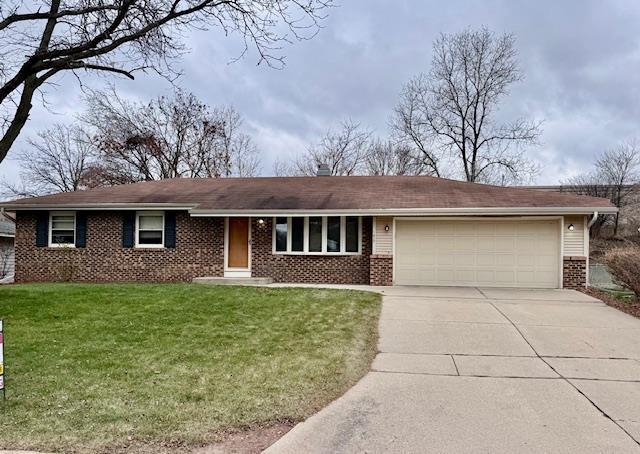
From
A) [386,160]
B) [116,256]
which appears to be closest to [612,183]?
[386,160]

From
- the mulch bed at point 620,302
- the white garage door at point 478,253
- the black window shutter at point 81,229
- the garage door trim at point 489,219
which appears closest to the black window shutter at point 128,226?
the black window shutter at point 81,229

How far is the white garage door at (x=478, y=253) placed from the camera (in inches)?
481

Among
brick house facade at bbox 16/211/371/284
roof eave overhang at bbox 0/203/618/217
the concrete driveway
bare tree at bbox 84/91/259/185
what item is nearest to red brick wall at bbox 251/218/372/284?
brick house facade at bbox 16/211/371/284

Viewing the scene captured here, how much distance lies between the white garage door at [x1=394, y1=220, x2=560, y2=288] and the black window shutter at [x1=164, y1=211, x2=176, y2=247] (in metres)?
6.85

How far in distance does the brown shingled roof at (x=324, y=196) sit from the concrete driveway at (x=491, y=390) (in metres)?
4.89

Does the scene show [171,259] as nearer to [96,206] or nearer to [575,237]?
[96,206]

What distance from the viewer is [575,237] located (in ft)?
39.1

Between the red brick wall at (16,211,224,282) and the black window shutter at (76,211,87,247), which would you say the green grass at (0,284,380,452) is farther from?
the black window shutter at (76,211,87,247)

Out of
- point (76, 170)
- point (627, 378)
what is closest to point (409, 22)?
point (627, 378)

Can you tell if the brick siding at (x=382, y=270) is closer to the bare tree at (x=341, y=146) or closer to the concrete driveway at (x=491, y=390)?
the concrete driveway at (x=491, y=390)

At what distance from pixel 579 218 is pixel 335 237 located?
22.2 feet

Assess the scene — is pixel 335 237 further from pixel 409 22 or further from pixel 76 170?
pixel 76 170

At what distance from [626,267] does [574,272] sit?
4.85 ft

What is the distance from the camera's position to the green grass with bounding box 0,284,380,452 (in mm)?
3449
